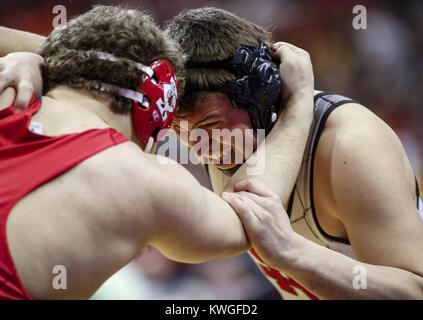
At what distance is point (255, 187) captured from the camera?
2053 millimetres

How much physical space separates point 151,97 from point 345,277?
103cm

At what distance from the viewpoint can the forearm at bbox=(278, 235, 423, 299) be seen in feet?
6.49

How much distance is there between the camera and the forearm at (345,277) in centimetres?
198

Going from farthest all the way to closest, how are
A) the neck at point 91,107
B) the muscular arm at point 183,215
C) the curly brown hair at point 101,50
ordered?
the curly brown hair at point 101,50 → the neck at point 91,107 → the muscular arm at point 183,215

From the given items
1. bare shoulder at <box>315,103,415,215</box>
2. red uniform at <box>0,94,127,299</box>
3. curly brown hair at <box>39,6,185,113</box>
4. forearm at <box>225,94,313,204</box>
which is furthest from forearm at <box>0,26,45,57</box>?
bare shoulder at <box>315,103,415,215</box>

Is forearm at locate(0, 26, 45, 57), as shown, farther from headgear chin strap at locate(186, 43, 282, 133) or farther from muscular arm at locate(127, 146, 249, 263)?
muscular arm at locate(127, 146, 249, 263)

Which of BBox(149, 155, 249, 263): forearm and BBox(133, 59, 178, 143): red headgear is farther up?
BBox(133, 59, 178, 143): red headgear

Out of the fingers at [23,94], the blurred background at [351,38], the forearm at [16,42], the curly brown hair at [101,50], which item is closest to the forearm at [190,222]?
the curly brown hair at [101,50]

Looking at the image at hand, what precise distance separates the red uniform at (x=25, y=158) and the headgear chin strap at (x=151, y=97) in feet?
0.90

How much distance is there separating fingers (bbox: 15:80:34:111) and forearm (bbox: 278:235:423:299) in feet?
3.66

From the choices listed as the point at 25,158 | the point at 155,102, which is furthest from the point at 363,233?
the point at 25,158

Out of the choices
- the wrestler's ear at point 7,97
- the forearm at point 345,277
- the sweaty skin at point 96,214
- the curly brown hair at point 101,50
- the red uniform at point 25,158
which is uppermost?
the curly brown hair at point 101,50

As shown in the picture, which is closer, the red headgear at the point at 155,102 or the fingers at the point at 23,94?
the fingers at the point at 23,94

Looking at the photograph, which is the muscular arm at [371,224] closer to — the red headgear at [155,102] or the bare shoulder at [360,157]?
the bare shoulder at [360,157]
